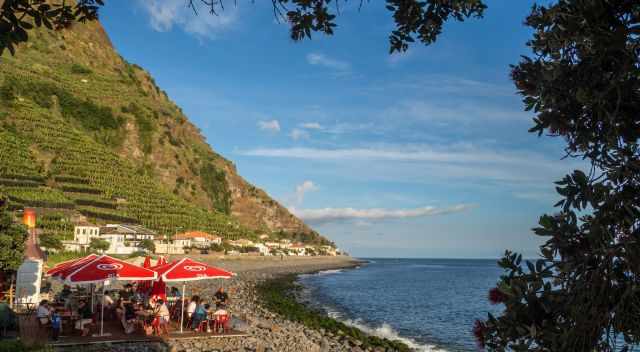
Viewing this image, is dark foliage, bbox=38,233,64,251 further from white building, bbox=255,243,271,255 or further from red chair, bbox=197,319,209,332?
white building, bbox=255,243,271,255

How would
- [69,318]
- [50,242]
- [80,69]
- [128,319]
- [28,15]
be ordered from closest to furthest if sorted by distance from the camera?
[28,15]
[69,318]
[128,319]
[50,242]
[80,69]

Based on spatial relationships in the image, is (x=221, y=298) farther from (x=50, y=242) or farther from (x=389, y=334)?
(x=50, y=242)

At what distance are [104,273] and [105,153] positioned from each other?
7374 centimetres

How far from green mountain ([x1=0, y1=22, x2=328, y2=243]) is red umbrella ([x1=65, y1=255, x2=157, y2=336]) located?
122 feet

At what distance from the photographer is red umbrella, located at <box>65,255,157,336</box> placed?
11609 mm

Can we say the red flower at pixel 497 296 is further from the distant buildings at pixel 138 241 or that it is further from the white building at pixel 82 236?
the distant buildings at pixel 138 241

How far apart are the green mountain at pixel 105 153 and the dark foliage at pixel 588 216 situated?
48823 mm

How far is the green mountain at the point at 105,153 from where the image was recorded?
60781 mm

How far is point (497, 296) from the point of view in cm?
295

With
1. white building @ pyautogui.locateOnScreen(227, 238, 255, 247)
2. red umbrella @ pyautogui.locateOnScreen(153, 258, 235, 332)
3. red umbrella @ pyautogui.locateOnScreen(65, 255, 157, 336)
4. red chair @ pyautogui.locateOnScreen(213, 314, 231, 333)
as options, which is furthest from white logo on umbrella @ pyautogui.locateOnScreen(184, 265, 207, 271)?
white building @ pyautogui.locateOnScreen(227, 238, 255, 247)

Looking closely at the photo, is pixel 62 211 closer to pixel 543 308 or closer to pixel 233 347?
pixel 233 347

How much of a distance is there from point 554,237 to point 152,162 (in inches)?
3943

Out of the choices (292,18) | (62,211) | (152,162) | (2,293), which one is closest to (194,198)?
(152,162)

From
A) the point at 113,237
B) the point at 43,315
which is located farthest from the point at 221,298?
the point at 113,237
